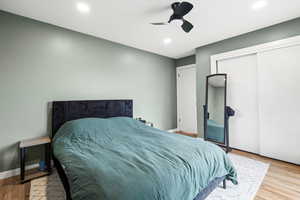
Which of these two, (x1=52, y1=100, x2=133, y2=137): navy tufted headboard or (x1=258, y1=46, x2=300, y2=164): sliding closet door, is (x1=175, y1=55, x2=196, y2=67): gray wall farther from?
(x1=52, y1=100, x2=133, y2=137): navy tufted headboard

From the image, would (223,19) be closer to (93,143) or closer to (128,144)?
(128,144)

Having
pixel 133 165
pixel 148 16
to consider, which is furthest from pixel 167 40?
pixel 133 165

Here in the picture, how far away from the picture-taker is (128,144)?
1.83m

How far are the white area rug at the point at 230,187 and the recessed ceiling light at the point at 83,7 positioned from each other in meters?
2.61

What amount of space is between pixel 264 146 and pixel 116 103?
322 centimetres

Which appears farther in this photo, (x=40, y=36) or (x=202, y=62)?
(x=202, y=62)

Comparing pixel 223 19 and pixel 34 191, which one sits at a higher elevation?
pixel 223 19

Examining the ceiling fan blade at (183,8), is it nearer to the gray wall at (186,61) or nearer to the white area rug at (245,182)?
the white area rug at (245,182)

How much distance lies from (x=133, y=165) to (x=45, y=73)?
2.40 m

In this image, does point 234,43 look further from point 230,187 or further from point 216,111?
point 230,187

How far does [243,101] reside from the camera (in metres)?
3.10

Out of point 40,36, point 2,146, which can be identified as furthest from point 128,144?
point 40,36

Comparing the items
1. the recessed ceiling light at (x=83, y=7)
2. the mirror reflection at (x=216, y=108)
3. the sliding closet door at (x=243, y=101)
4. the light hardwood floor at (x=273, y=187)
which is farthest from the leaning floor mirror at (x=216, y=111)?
the recessed ceiling light at (x=83, y=7)

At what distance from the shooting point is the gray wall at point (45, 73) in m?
2.21
